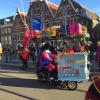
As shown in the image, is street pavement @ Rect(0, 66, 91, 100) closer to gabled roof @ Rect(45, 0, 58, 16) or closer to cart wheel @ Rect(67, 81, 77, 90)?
cart wheel @ Rect(67, 81, 77, 90)

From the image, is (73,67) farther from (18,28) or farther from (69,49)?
(18,28)

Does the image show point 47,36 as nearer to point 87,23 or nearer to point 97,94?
point 97,94

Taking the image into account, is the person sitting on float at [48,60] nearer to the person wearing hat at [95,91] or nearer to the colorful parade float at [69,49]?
the colorful parade float at [69,49]

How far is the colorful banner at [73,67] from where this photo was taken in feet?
34.4

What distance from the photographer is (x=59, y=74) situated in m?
11.0

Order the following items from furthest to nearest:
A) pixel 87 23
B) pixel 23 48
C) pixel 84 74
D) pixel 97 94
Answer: pixel 87 23 < pixel 23 48 < pixel 84 74 < pixel 97 94

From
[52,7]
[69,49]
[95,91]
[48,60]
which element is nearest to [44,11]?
[52,7]

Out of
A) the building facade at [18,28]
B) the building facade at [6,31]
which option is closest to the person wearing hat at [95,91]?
the building facade at [18,28]

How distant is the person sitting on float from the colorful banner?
19.1 inches

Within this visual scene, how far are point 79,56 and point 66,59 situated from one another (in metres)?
0.51

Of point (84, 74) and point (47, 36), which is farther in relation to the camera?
point (47, 36)

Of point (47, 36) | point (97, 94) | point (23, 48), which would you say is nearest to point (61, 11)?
point (23, 48)

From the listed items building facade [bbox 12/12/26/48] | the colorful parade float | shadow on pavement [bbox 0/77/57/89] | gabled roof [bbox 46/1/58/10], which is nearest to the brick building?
gabled roof [bbox 46/1/58/10]

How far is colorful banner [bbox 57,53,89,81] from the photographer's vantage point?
10.5 metres
